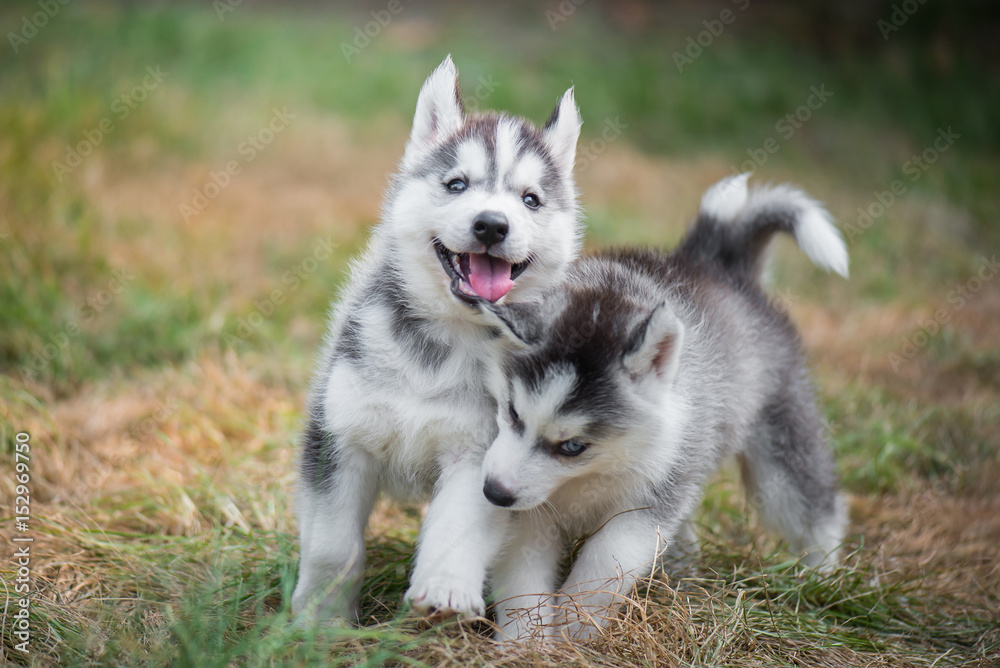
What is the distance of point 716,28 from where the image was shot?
45.3ft

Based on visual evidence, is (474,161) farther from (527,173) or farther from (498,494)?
(498,494)

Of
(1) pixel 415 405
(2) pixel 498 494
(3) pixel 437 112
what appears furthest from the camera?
(3) pixel 437 112

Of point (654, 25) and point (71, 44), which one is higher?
point (654, 25)

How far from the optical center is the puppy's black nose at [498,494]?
107 inches

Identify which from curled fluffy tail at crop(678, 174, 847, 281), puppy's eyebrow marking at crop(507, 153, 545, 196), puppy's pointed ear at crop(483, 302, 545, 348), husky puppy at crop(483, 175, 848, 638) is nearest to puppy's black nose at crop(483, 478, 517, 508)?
husky puppy at crop(483, 175, 848, 638)

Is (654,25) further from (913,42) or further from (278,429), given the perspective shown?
(278,429)

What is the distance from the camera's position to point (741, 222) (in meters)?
4.20

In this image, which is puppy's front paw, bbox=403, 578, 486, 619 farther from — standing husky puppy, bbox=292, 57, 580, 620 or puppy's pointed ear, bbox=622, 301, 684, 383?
puppy's pointed ear, bbox=622, 301, 684, 383

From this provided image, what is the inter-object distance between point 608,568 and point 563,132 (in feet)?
5.73

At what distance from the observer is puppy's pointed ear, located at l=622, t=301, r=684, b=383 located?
2762 mm

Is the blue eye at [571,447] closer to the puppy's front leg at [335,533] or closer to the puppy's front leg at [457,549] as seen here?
the puppy's front leg at [457,549]

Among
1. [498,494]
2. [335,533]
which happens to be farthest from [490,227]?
[335,533]

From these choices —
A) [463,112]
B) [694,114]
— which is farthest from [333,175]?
[463,112]

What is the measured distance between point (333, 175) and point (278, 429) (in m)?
5.16
